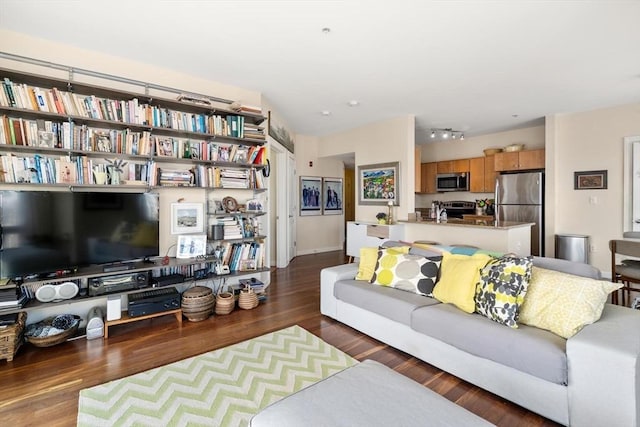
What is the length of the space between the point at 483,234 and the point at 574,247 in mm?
2078

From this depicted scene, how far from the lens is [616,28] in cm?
238

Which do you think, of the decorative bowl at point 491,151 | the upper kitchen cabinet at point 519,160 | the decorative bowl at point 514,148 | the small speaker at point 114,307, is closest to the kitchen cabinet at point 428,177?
the decorative bowl at point 491,151

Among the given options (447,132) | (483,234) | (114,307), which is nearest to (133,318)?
(114,307)

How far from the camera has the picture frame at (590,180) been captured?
4.53m

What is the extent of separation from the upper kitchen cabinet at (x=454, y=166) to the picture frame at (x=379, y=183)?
220cm

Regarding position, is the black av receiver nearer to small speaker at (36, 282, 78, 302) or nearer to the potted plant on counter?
small speaker at (36, 282, 78, 302)

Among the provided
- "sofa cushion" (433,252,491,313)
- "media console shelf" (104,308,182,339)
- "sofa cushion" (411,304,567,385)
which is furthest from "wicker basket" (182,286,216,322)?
"sofa cushion" (433,252,491,313)

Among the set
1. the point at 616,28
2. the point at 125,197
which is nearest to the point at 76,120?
the point at 125,197

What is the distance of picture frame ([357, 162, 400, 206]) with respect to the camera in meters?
5.05

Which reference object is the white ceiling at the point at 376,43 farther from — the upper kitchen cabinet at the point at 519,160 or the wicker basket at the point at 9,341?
the wicker basket at the point at 9,341

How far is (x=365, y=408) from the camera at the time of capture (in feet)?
3.85

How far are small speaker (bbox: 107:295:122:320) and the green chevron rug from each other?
34.7 inches

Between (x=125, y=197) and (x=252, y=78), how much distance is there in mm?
1843

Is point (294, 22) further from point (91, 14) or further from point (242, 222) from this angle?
point (242, 222)
